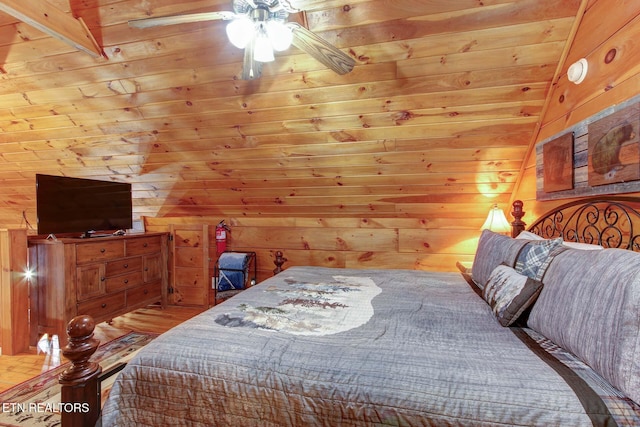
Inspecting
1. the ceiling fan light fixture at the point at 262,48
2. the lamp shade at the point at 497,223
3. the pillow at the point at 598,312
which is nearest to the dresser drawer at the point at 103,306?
the ceiling fan light fixture at the point at 262,48

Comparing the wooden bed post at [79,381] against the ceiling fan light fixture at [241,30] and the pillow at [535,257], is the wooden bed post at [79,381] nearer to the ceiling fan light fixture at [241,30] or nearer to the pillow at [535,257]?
the ceiling fan light fixture at [241,30]

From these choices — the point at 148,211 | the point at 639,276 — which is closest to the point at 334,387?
the point at 639,276

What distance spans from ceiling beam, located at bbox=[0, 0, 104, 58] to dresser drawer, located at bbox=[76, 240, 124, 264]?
1.66 m

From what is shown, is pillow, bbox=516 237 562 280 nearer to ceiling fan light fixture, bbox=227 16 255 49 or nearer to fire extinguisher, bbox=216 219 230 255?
ceiling fan light fixture, bbox=227 16 255 49

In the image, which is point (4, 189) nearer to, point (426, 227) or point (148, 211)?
point (148, 211)

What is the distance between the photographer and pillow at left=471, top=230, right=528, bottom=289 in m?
1.86

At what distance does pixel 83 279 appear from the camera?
2930 mm

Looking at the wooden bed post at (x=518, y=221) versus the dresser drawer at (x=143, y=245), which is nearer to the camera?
the wooden bed post at (x=518, y=221)

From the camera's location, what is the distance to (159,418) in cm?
110

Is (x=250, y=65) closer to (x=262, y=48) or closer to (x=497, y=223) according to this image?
(x=262, y=48)

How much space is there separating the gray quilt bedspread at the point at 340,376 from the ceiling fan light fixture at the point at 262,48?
1.35 m

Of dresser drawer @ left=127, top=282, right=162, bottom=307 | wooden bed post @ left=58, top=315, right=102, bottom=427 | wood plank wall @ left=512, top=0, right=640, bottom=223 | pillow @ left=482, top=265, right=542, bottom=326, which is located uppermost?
wood plank wall @ left=512, top=0, right=640, bottom=223

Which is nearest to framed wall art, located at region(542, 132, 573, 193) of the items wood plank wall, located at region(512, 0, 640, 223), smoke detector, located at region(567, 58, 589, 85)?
wood plank wall, located at region(512, 0, 640, 223)

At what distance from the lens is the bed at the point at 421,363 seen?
0.90 m
